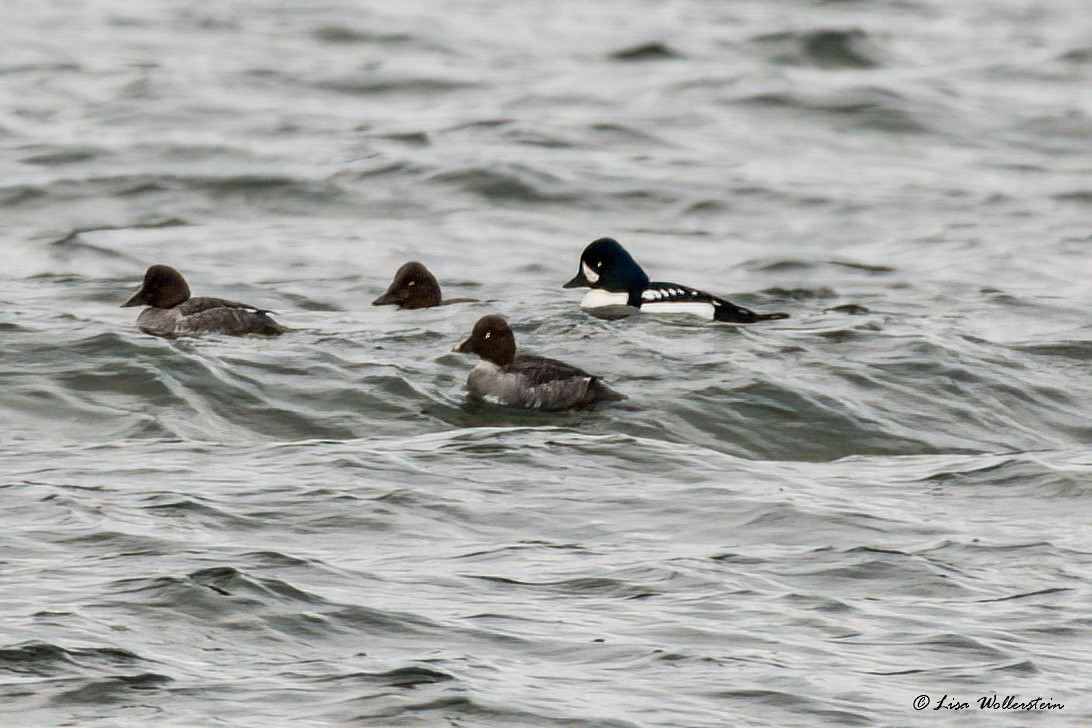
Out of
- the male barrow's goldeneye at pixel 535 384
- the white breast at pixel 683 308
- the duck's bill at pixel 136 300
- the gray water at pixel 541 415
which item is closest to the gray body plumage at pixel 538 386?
the male barrow's goldeneye at pixel 535 384

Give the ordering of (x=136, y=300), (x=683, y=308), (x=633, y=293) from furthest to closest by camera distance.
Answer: (x=633, y=293), (x=683, y=308), (x=136, y=300)

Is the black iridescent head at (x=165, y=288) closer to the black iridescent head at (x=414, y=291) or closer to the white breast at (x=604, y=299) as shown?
the black iridescent head at (x=414, y=291)

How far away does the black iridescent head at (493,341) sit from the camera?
12.2 meters

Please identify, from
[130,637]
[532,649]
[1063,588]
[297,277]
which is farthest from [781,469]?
[297,277]

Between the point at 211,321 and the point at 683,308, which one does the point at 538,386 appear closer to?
the point at 211,321

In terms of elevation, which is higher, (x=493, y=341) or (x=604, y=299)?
(x=493, y=341)

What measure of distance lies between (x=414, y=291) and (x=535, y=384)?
3041 mm

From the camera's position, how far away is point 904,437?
11391 millimetres

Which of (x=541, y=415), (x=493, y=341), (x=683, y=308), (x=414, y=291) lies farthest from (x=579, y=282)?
(x=541, y=415)

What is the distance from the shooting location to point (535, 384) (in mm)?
11633

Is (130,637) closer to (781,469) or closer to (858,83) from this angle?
(781,469)

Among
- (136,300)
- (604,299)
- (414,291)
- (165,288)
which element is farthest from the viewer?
(604,299)

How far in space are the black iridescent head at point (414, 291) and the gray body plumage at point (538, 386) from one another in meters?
2.62

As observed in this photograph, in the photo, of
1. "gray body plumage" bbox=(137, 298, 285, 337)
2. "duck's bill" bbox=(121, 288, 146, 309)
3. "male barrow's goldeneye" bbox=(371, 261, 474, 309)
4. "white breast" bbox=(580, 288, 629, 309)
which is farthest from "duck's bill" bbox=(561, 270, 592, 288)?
"duck's bill" bbox=(121, 288, 146, 309)
